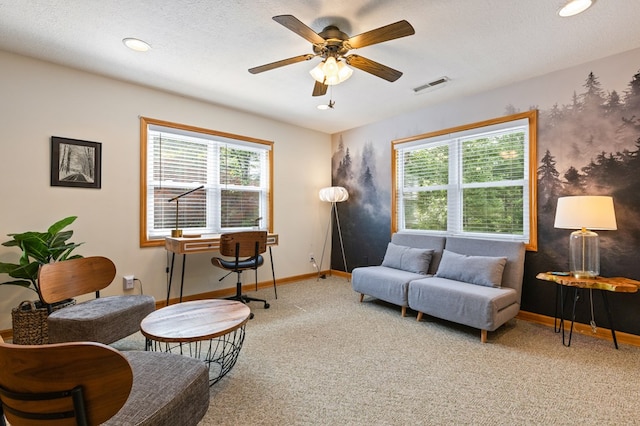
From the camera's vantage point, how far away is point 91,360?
0.92 meters

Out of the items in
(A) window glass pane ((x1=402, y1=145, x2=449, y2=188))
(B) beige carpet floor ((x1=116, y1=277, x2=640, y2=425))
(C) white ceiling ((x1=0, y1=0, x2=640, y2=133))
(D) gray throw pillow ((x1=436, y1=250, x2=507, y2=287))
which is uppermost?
(C) white ceiling ((x1=0, y1=0, x2=640, y2=133))

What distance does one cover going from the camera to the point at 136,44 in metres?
2.63

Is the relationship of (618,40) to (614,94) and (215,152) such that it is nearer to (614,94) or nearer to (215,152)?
(614,94)

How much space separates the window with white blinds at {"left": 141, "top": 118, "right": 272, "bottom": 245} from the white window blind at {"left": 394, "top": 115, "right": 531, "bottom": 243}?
2.11 metres

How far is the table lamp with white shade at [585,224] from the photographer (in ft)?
8.34

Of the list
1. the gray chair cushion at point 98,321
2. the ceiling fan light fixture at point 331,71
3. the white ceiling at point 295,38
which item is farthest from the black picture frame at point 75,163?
the ceiling fan light fixture at point 331,71

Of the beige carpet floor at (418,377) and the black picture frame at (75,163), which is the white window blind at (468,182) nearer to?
the beige carpet floor at (418,377)

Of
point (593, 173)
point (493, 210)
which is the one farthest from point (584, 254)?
point (493, 210)

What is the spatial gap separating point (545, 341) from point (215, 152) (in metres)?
4.22

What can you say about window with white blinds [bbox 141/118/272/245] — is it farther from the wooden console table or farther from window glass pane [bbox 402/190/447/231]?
the wooden console table

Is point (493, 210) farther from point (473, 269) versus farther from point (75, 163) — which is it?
point (75, 163)

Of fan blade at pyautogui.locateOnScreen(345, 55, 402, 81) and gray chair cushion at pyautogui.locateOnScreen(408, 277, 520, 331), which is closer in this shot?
fan blade at pyautogui.locateOnScreen(345, 55, 402, 81)

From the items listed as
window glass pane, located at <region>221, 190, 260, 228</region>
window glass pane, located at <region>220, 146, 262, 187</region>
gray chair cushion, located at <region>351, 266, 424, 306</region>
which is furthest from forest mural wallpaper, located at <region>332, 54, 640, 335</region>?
window glass pane, located at <region>221, 190, 260, 228</region>

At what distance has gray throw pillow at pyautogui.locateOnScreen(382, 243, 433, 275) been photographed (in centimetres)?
372
